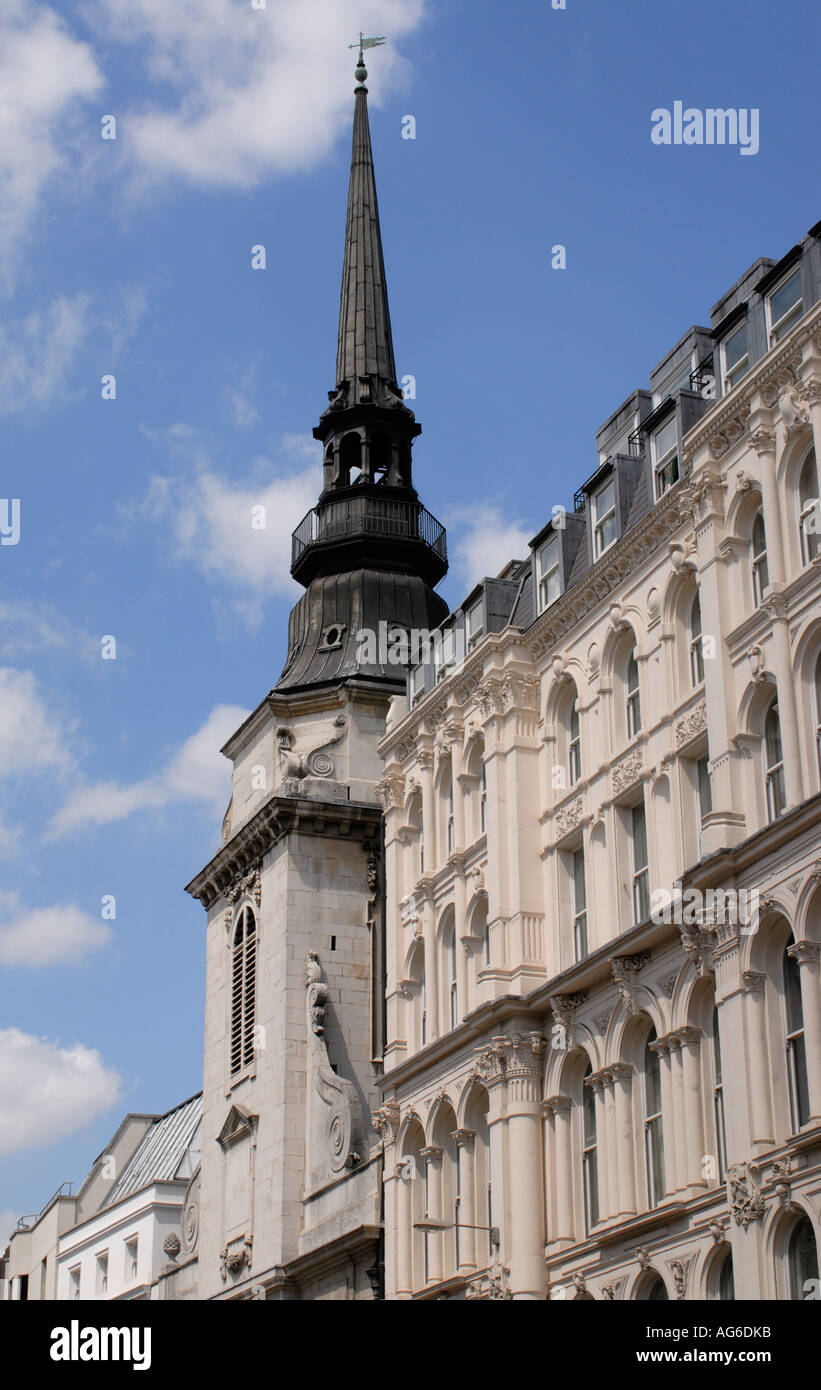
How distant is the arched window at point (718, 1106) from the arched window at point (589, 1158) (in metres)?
4.89

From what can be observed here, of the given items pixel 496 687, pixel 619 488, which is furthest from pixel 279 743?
pixel 619 488

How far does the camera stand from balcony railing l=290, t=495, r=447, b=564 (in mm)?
66375

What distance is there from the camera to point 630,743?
138 feet

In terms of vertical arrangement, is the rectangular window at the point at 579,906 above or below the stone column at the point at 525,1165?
above

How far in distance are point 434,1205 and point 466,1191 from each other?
1.75 m

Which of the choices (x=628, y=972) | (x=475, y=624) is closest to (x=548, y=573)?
(x=475, y=624)

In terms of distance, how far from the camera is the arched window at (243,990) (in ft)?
197

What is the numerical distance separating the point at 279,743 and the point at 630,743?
70.5ft

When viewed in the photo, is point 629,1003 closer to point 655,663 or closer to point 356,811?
point 655,663

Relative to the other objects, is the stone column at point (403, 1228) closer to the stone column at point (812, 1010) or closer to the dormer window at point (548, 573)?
the dormer window at point (548, 573)

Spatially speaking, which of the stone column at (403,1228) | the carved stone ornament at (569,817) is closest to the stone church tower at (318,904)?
the stone column at (403,1228)

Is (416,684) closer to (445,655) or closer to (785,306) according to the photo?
(445,655)

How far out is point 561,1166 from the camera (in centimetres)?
4212
